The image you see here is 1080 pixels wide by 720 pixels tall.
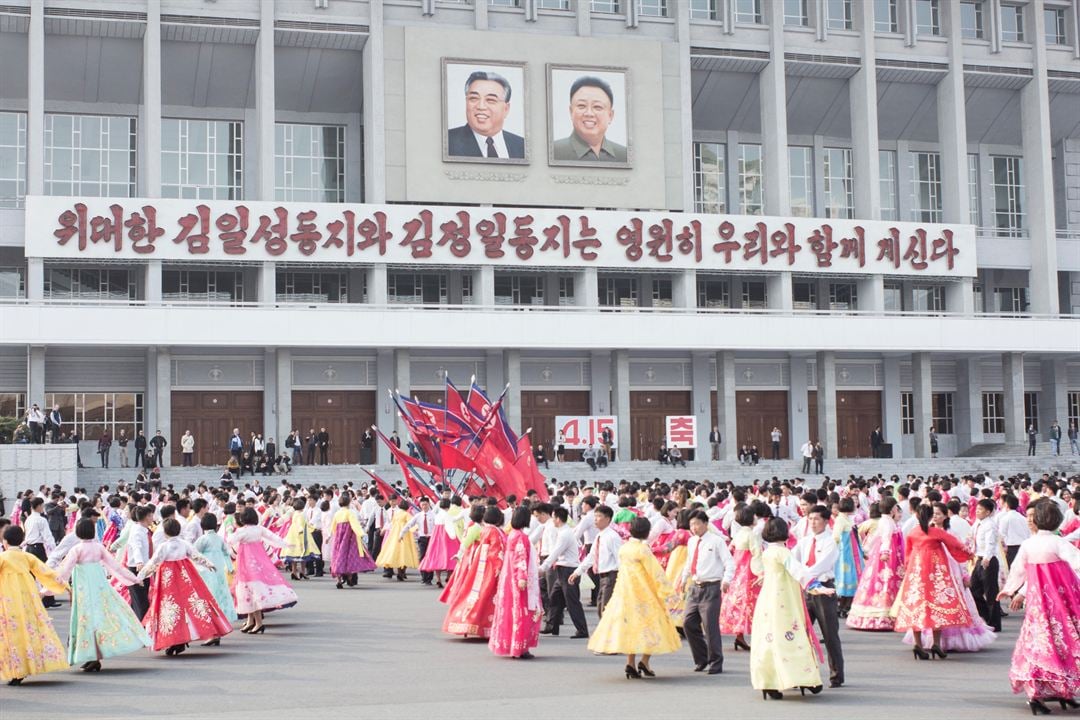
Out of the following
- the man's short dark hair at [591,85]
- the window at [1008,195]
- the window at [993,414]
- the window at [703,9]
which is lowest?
the window at [993,414]

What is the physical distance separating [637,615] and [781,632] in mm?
1575

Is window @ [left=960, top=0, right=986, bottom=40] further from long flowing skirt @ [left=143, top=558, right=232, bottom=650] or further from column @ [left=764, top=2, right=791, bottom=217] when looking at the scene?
long flowing skirt @ [left=143, top=558, right=232, bottom=650]

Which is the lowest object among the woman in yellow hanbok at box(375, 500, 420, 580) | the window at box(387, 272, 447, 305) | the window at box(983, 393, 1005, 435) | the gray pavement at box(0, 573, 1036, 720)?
the gray pavement at box(0, 573, 1036, 720)

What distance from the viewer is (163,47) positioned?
142 ft

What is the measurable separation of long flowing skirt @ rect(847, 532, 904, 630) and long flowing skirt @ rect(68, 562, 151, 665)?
7850mm

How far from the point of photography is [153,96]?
41812mm

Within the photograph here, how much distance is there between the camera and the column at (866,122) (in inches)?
1890

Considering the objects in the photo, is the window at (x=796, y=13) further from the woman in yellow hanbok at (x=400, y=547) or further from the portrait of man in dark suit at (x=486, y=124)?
the woman in yellow hanbok at (x=400, y=547)

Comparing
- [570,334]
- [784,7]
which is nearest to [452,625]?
[570,334]

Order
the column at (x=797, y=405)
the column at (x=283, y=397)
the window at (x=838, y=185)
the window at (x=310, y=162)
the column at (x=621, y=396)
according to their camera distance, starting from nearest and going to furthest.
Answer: the column at (x=283, y=397) < the column at (x=621, y=396) < the window at (x=310, y=162) < the column at (x=797, y=405) < the window at (x=838, y=185)

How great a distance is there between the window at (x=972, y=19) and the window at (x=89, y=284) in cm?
3411

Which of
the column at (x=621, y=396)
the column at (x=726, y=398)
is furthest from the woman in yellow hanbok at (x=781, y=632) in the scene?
the column at (x=726, y=398)

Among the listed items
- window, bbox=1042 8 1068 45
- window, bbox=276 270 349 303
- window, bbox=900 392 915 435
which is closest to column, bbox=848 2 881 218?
window, bbox=900 392 915 435

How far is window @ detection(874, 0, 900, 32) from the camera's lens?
50.3 m
